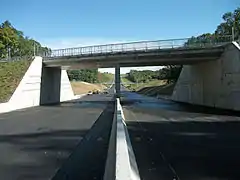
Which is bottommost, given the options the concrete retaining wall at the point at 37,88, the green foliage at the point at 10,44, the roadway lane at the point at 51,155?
the roadway lane at the point at 51,155

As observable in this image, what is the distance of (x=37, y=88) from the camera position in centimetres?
5206

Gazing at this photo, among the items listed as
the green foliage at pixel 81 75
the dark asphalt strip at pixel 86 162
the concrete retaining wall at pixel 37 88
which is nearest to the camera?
the dark asphalt strip at pixel 86 162

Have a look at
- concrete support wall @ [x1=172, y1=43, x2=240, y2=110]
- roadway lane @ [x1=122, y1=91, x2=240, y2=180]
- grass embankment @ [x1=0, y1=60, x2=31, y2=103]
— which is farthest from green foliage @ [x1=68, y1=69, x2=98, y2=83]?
roadway lane @ [x1=122, y1=91, x2=240, y2=180]

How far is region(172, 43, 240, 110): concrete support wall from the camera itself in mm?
35594

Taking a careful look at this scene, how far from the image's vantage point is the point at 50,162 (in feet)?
33.2

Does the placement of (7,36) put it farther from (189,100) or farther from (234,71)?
(234,71)

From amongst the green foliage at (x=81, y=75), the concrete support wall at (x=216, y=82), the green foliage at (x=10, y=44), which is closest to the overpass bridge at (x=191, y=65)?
the concrete support wall at (x=216, y=82)

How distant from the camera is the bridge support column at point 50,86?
55.8 meters

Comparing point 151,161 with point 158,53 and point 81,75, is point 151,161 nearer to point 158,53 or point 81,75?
point 158,53

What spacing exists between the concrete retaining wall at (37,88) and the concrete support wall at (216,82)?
22756 mm

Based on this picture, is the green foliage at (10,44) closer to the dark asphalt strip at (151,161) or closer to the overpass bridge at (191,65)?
the overpass bridge at (191,65)

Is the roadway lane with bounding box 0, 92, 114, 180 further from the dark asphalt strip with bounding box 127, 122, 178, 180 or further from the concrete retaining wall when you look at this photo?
the concrete retaining wall

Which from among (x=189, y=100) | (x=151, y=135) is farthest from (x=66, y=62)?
(x=151, y=135)

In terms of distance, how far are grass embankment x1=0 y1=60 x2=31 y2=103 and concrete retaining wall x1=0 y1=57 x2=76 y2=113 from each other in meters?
0.63
